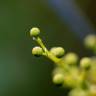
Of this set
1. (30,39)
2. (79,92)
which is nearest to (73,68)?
(79,92)

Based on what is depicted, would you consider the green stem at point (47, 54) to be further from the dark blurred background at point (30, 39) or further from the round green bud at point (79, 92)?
the dark blurred background at point (30, 39)

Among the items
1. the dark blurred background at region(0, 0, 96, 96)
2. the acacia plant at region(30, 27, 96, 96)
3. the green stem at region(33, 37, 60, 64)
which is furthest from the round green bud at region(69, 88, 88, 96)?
the dark blurred background at region(0, 0, 96, 96)

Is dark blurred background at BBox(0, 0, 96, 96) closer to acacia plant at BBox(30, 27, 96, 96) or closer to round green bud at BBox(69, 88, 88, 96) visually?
acacia plant at BBox(30, 27, 96, 96)

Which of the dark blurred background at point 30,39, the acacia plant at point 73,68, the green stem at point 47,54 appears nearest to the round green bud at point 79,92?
the acacia plant at point 73,68

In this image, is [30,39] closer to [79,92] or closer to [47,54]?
[79,92]

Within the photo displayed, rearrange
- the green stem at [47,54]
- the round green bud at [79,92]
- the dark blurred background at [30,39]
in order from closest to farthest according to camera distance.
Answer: the green stem at [47,54], the round green bud at [79,92], the dark blurred background at [30,39]
